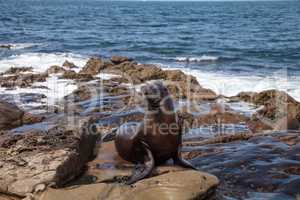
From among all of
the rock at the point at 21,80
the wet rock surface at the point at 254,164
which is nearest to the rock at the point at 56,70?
the rock at the point at 21,80

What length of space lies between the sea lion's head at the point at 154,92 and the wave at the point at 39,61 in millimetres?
13142

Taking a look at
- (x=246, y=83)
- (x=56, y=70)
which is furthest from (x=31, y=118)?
(x=246, y=83)

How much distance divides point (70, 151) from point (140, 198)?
1.35 m

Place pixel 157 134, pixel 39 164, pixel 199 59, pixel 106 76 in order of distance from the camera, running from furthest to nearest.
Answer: pixel 199 59 < pixel 106 76 < pixel 157 134 < pixel 39 164

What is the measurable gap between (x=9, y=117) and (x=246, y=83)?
27.2ft

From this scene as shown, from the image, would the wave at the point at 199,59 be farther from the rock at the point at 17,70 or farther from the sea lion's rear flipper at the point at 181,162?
the sea lion's rear flipper at the point at 181,162

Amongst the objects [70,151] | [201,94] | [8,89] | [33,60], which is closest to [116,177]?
[70,151]

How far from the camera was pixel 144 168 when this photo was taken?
6000mm

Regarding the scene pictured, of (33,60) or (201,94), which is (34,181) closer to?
(201,94)

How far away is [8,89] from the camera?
47.7 feet

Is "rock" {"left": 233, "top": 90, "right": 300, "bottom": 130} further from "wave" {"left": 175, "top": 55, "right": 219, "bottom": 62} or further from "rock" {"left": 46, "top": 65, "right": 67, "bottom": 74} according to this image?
"wave" {"left": 175, "top": 55, "right": 219, "bottom": 62}

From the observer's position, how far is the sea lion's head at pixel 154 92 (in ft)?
20.0

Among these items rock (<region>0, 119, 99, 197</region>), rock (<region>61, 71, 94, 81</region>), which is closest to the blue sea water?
rock (<region>61, 71, 94, 81</region>)

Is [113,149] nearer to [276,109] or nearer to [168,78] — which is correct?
[276,109]
